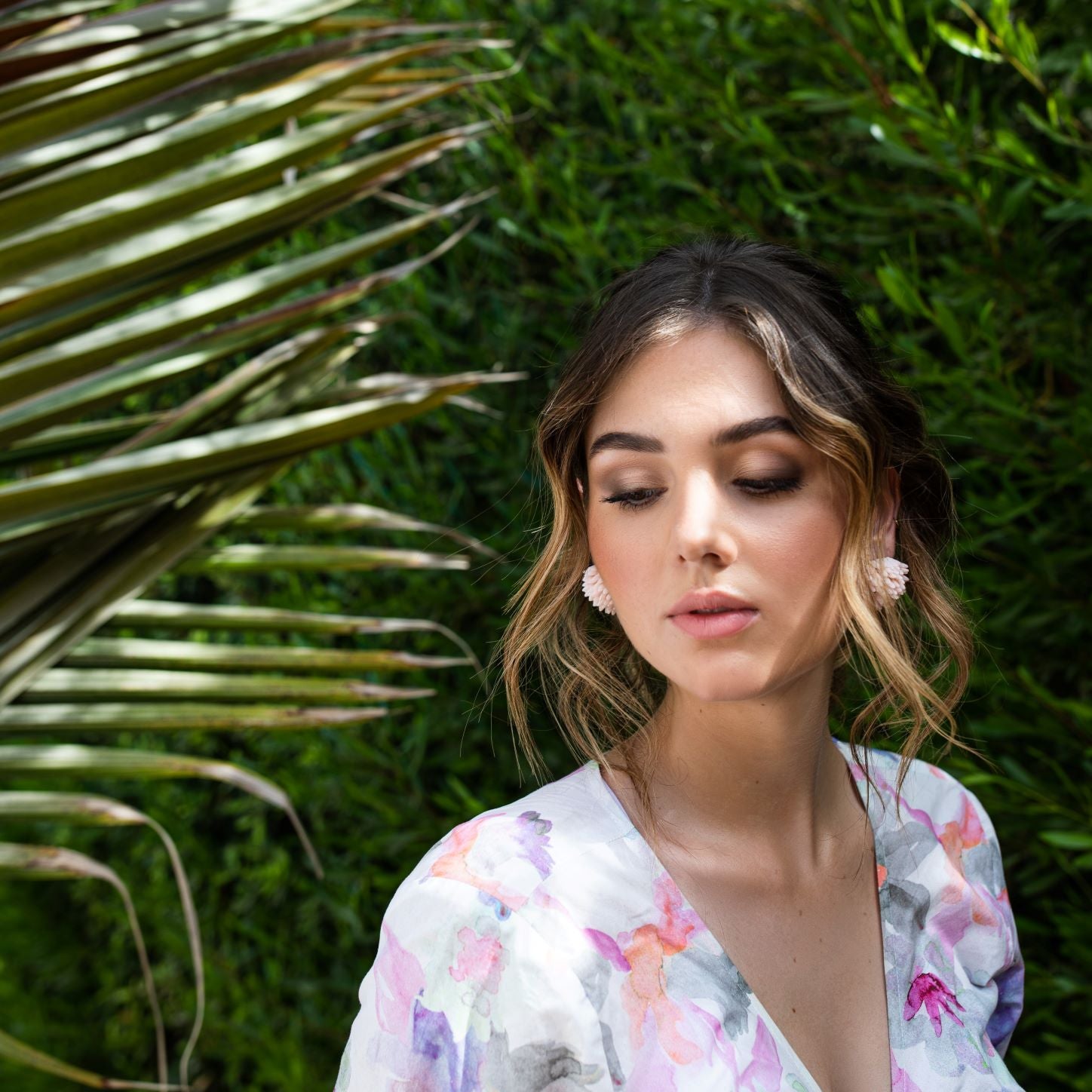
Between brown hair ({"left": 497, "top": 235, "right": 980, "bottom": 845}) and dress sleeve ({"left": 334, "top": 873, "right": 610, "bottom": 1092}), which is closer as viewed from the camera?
dress sleeve ({"left": 334, "top": 873, "right": 610, "bottom": 1092})

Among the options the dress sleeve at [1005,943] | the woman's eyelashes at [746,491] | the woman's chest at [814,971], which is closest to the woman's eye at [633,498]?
the woman's eyelashes at [746,491]

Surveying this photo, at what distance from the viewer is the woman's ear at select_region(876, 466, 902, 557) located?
1.26 m

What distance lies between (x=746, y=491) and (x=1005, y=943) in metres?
0.69

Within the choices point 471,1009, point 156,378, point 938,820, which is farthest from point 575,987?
point 156,378

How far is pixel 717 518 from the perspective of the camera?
42.9 inches

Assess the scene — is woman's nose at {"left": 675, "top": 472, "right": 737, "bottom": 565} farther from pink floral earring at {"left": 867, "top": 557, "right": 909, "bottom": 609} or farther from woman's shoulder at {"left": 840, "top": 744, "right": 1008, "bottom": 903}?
woman's shoulder at {"left": 840, "top": 744, "right": 1008, "bottom": 903}

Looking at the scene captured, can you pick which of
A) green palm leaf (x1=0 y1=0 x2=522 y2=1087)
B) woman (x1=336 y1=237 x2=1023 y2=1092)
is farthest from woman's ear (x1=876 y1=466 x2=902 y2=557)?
green palm leaf (x1=0 y1=0 x2=522 y2=1087)

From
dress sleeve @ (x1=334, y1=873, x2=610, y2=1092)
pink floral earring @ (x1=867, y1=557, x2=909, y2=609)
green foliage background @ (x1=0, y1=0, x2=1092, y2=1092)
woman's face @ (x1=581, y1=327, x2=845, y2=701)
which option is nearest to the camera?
dress sleeve @ (x1=334, y1=873, x2=610, y2=1092)

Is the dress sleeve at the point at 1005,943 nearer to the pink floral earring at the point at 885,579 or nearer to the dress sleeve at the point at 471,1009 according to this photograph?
the pink floral earring at the point at 885,579

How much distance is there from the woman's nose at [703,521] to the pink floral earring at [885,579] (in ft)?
0.61

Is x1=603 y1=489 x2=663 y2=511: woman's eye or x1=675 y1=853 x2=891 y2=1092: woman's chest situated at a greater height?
x1=603 y1=489 x2=663 y2=511: woman's eye

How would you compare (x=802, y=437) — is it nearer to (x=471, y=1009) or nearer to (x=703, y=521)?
(x=703, y=521)

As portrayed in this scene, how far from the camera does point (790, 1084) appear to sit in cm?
110

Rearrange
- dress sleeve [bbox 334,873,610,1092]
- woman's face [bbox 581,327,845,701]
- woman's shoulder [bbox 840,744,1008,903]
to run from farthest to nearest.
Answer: woman's shoulder [bbox 840,744,1008,903], woman's face [bbox 581,327,845,701], dress sleeve [bbox 334,873,610,1092]
